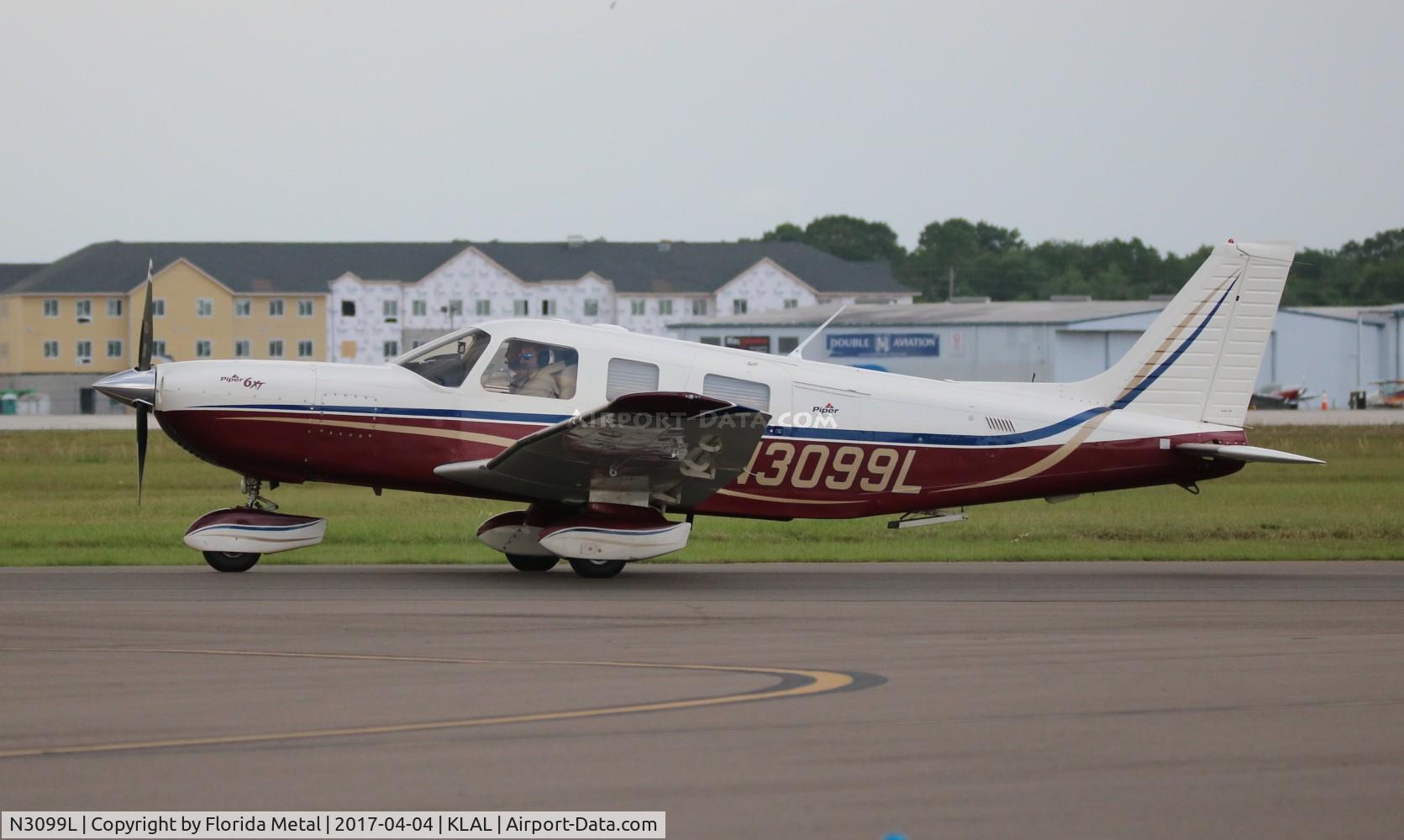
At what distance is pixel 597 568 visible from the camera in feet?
44.3

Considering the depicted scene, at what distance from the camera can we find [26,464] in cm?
3052

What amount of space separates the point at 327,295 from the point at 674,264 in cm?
2123

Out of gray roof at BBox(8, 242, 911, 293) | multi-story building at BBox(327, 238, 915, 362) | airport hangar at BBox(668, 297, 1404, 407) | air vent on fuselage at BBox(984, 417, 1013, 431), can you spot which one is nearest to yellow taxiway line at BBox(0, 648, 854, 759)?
air vent on fuselage at BBox(984, 417, 1013, 431)

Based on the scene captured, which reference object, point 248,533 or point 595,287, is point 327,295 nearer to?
→ point 595,287

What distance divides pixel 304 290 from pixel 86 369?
1291 centimetres

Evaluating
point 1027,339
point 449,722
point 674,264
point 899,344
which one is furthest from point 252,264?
point 449,722

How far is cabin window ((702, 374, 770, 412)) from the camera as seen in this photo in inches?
535

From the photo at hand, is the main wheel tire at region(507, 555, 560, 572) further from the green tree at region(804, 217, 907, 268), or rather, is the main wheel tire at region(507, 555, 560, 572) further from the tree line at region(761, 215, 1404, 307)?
the green tree at region(804, 217, 907, 268)

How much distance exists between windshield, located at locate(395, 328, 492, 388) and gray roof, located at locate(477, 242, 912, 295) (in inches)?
2979

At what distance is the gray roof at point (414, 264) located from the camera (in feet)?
281

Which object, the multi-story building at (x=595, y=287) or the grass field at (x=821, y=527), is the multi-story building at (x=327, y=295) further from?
the grass field at (x=821, y=527)

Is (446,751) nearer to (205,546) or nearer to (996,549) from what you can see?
(205,546)

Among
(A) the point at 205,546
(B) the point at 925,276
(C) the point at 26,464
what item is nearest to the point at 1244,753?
(A) the point at 205,546

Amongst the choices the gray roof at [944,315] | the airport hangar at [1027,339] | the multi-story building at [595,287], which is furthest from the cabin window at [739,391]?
the multi-story building at [595,287]
